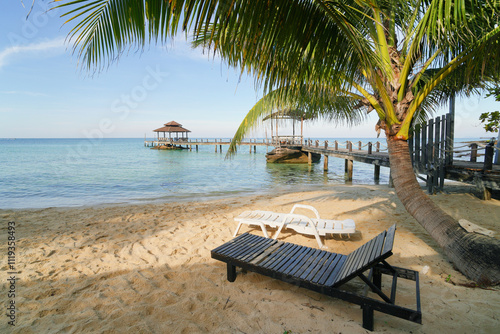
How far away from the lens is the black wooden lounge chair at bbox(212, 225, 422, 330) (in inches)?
95.8

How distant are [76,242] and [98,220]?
1768 mm

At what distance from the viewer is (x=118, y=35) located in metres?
1.99

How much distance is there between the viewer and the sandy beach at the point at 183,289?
2.61m

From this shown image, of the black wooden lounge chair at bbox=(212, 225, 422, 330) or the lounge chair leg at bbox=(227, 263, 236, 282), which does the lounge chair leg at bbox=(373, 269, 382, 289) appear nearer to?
the black wooden lounge chair at bbox=(212, 225, 422, 330)

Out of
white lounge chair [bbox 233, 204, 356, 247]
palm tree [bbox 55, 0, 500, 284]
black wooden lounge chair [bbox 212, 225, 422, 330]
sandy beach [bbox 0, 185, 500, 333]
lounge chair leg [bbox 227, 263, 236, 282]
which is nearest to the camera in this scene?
palm tree [bbox 55, 0, 500, 284]

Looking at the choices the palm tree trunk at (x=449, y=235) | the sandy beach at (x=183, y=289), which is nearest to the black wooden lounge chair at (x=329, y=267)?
the sandy beach at (x=183, y=289)

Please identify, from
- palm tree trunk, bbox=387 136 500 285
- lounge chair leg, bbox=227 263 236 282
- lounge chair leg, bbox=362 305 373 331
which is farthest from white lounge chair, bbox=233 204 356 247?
lounge chair leg, bbox=362 305 373 331

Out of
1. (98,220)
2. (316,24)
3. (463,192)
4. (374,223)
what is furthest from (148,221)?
(463,192)

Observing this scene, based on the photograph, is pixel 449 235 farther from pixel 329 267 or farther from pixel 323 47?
pixel 323 47

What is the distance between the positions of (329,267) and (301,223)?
1975 mm

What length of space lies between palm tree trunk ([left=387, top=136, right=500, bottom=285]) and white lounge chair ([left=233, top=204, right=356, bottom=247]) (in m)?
1.16

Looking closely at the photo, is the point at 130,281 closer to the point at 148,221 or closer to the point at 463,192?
the point at 148,221

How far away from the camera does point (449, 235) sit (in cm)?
350

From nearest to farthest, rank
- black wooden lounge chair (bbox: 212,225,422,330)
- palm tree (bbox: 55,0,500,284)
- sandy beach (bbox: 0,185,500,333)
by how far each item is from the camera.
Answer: palm tree (bbox: 55,0,500,284) < black wooden lounge chair (bbox: 212,225,422,330) < sandy beach (bbox: 0,185,500,333)
